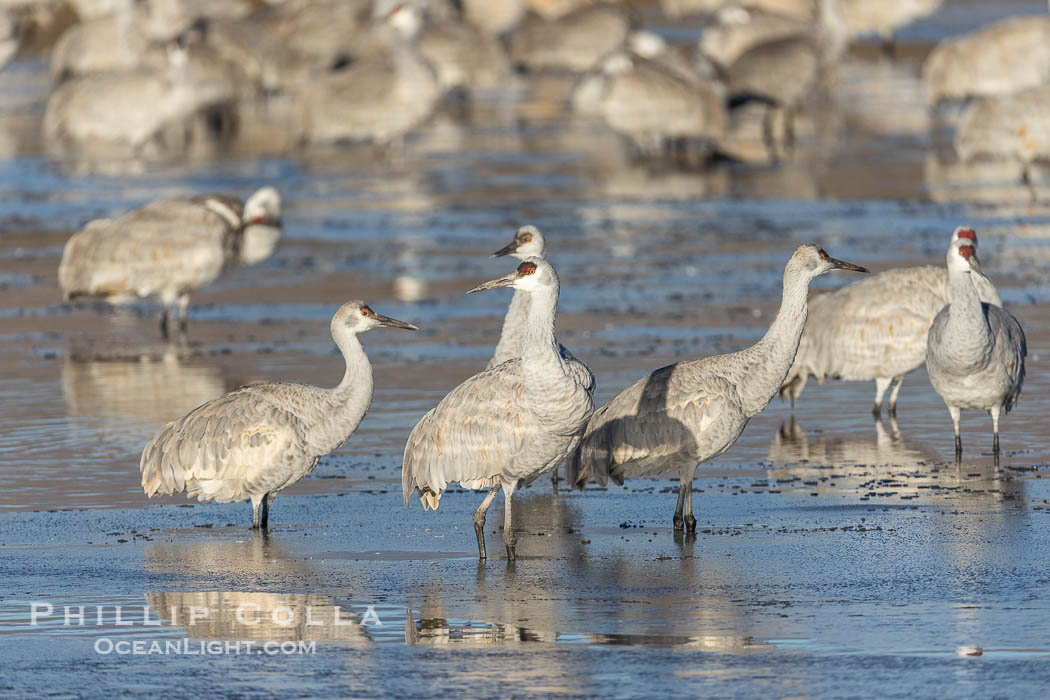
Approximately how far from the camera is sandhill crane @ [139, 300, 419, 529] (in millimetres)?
9680

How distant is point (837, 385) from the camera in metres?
13.8

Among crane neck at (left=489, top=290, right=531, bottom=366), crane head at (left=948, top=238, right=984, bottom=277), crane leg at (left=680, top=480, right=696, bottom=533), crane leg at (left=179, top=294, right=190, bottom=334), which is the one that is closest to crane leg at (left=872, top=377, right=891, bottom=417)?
crane head at (left=948, top=238, right=984, bottom=277)

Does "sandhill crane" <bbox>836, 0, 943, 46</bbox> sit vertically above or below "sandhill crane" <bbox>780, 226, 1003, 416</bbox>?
above

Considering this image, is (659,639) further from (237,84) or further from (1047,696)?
(237,84)

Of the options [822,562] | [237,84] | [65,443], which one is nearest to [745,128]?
[237,84]

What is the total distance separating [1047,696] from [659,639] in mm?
1585

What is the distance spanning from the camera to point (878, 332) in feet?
40.9

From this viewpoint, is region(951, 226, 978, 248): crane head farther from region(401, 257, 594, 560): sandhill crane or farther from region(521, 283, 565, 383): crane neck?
region(521, 283, 565, 383): crane neck

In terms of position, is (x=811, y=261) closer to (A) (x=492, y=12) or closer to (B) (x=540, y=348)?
(B) (x=540, y=348)

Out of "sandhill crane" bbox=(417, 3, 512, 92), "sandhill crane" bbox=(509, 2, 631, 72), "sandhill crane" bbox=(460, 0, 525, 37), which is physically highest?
"sandhill crane" bbox=(460, 0, 525, 37)

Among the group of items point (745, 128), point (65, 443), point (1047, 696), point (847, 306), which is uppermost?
point (745, 128)

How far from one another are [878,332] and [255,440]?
186 inches

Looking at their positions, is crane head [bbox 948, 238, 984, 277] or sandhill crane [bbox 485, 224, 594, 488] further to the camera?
crane head [bbox 948, 238, 984, 277]

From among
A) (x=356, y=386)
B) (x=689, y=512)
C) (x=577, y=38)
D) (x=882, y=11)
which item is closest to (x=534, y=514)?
(x=689, y=512)
